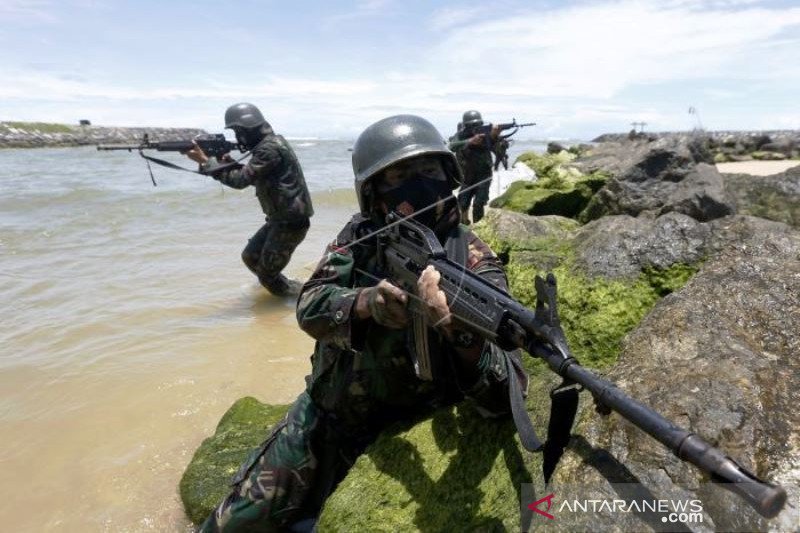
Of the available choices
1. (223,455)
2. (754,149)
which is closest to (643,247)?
(223,455)

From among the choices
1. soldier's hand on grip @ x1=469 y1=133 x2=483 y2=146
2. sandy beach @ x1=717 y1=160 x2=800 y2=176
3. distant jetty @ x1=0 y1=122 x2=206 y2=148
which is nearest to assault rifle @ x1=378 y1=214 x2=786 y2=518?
soldier's hand on grip @ x1=469 y1=133 x2=483 y2=146

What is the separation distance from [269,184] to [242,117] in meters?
1.00

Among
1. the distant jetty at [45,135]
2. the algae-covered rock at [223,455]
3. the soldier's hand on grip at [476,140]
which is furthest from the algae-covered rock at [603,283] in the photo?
the distant jetty at [45,135]

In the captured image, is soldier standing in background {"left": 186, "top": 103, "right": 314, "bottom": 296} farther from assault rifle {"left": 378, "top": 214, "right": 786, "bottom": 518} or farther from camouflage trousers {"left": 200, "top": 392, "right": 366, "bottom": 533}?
assault rifle {"left": 378, "top": 214, "right": 786, "bottom": 518}

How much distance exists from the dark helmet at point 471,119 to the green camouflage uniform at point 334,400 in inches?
380

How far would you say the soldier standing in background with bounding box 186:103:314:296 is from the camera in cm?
752

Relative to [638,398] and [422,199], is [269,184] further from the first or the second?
[638,398]

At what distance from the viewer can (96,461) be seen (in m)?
4.23

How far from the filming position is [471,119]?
12.1 meters

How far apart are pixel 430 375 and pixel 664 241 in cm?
215

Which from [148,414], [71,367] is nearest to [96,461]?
[148,414]

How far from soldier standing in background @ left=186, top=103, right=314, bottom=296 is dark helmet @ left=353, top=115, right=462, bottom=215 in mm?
4952

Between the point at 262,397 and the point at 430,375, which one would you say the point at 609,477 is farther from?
the point at 262,397

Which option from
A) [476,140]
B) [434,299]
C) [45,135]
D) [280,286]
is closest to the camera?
[434,299]
